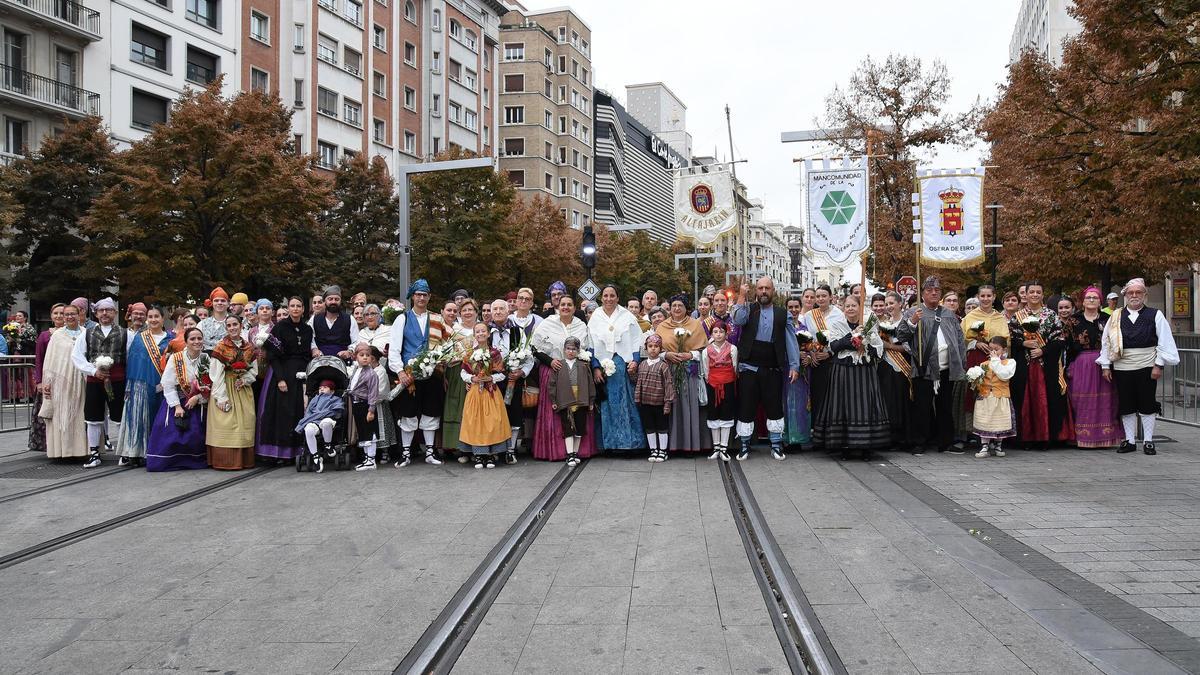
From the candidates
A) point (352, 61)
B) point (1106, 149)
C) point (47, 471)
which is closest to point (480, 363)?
point (47, 471)

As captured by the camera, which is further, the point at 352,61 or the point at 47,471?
the point at 352,61

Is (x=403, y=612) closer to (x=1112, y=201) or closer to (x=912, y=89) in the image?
(x=1112, y=201)

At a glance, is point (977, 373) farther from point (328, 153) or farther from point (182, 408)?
point (328, 153)

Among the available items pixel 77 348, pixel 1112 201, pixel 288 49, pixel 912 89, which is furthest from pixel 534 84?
pixel 77 348

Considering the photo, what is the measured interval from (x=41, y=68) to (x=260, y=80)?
31.7ft

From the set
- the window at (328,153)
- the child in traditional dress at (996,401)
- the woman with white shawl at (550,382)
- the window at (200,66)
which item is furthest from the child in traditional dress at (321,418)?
the window at (328,153)

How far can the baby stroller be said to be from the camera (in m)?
9.81

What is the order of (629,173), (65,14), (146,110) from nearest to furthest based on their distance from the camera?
(65,14), (146,110), (629,173)

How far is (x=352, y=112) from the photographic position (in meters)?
42.2

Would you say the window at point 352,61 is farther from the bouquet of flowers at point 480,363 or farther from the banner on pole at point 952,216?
the bouquet of flowers at point 480,363

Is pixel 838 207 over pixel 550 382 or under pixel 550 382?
over

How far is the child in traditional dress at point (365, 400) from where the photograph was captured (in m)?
9.77

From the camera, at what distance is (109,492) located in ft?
28.1

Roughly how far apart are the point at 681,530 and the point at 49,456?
8129mm
